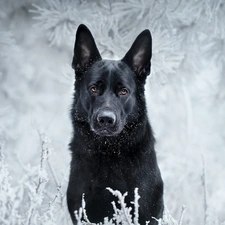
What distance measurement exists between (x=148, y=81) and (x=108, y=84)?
3.92 metres

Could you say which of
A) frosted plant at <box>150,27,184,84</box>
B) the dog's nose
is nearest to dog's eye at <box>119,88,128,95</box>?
the dog's nose

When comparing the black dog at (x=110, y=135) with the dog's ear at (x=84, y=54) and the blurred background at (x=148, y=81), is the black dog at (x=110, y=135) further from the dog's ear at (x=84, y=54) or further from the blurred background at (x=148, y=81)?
the blurred background at (x=148, y=81)

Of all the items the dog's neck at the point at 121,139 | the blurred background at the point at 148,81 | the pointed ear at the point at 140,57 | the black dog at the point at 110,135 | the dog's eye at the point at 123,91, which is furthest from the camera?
the blurred background at the point at 148,81

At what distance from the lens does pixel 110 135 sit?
350 centimetres

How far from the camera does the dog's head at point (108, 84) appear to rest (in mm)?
3449

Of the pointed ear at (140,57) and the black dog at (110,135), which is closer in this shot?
the black dog at (110,135)

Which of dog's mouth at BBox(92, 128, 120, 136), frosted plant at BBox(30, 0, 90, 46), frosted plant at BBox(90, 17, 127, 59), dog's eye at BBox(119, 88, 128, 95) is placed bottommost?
dog's mouth at BBox(92, 128, 120, 136)

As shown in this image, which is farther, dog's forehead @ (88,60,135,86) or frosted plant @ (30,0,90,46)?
frosted plant @ (30,0,90,46)

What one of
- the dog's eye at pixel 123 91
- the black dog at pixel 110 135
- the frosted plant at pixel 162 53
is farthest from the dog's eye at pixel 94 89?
the frosted plant at pixel 162 53

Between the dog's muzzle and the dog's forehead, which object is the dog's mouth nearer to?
the dog's muzzle

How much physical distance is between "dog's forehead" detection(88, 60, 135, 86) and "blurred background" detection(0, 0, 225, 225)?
8.06 ft

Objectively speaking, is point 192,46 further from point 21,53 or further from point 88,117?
point 88,117

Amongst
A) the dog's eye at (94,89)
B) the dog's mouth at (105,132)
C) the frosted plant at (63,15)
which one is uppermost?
the frosted plant at (63,15)

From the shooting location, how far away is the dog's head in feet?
11.3
